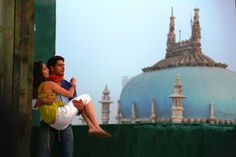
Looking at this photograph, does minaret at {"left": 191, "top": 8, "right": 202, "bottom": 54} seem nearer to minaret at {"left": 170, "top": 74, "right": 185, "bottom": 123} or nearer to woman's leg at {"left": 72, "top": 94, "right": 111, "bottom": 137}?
minaret at {"left": 170, "top": 74, "right": 185, "bottom": 123}

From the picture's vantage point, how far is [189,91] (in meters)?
A: 21.8

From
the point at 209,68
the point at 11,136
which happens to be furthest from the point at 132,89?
the point at 11,136

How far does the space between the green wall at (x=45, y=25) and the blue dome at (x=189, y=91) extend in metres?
17.2

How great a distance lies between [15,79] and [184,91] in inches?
752

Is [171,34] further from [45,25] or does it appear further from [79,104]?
[79,104]

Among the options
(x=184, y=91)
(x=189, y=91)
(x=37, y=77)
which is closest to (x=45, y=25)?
(x=37, y=77)

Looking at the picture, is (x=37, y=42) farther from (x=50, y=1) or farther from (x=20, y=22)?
(x=20, y=22)

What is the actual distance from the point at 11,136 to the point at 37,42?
1.66 meters

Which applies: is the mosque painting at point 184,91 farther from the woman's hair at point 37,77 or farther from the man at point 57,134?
the man at point 57,134

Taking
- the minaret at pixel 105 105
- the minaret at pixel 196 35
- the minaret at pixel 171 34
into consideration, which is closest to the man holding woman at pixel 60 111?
the minaret at pixel 105 105

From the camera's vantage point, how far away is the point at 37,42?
458 cm

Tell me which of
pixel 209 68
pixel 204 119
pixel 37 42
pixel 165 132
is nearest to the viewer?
pixel 165 132

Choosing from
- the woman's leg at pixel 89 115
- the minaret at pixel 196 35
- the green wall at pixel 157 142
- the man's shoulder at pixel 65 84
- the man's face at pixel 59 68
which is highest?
the minaret at pixel 196 35

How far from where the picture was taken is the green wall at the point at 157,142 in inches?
144
